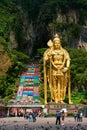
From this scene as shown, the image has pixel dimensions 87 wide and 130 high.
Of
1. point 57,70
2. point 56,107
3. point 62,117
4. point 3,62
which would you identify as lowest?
point 62,117

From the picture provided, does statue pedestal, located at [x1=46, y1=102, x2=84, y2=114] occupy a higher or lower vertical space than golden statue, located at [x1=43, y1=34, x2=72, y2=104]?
lower

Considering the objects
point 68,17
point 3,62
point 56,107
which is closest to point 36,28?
point 68,17

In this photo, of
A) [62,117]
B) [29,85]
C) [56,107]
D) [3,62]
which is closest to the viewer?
[62,117]

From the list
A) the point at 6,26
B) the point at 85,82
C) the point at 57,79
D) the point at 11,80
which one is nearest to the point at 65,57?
the point at 57,79

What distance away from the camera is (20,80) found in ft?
132

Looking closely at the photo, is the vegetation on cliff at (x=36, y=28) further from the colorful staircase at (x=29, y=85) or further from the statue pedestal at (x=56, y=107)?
the statue pedestal at (x=56, y=107)

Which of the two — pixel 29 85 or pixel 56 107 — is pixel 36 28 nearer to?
pixel 29 85

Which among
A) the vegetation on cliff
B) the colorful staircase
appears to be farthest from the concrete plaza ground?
the vegetation on cliff

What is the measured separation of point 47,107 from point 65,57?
3592 mm

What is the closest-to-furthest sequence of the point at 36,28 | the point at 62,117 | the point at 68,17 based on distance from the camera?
the point at 62,117, the point at 68,17, the point at 36,28

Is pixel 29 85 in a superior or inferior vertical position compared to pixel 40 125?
superior

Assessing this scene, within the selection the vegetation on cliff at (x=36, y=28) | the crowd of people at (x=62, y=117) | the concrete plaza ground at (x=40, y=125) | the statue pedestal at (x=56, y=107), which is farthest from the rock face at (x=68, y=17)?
the concrete plaza ground at (x=40, y=125)

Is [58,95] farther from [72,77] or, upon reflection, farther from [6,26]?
[6,26]

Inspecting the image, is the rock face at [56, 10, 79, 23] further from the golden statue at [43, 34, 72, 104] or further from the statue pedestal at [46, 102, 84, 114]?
the statue pedestal at [46, 102, 84, 114]
